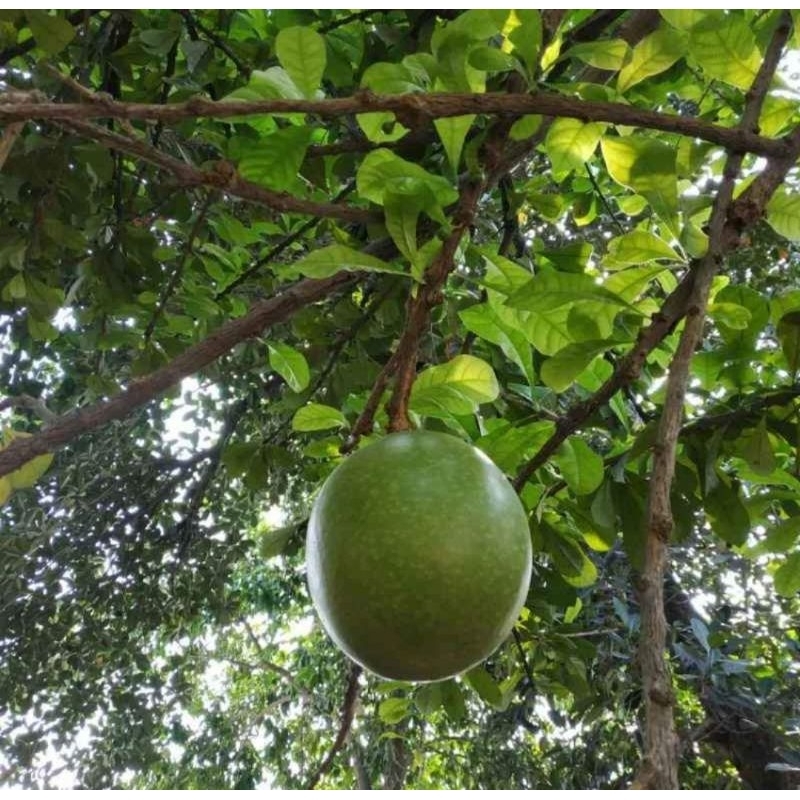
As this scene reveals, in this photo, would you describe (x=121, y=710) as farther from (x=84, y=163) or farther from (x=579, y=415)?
(x=579, y=415)

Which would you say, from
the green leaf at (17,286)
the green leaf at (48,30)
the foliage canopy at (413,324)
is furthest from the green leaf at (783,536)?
the green leaf at (17,286)

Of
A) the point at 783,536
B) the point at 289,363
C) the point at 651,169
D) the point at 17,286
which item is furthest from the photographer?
the point at 17,286

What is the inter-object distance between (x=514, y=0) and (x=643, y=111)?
0.30 meters

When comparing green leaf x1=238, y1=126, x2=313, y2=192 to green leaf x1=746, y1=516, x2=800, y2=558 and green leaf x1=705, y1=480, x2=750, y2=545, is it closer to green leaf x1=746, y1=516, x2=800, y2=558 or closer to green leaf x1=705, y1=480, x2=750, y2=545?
green leaf x1=705, y1=480, x2=750, y2=545

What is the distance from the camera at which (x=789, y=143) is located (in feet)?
2.56

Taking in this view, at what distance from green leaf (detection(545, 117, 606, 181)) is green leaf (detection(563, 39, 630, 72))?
7 centimetres

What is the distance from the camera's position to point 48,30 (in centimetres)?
112

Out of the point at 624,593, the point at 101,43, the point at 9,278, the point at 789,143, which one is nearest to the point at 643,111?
the point at 789,143

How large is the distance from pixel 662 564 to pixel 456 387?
460 millimetres

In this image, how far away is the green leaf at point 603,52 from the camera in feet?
3.10

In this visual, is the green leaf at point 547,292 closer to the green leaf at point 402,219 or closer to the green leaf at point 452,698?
the green leaf at point 402,219

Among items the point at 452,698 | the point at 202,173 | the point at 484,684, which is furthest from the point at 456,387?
the point at 452,698

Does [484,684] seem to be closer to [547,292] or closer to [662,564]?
[547,292]

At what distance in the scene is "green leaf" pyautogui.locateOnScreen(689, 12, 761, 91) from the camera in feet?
2.97
